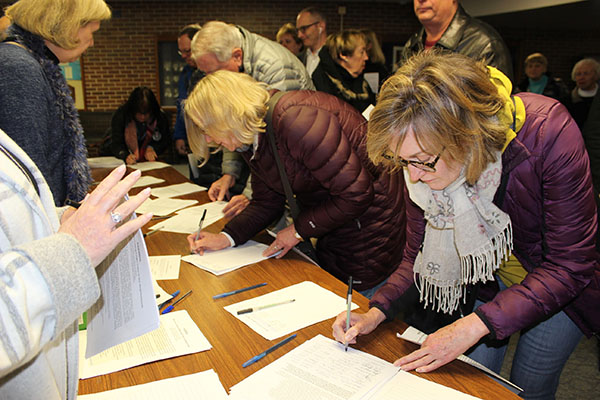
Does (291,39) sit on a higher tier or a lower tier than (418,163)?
higher

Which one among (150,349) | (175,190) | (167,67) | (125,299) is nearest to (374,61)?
(175,190)

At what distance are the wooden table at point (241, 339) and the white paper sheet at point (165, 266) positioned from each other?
31 millimetres

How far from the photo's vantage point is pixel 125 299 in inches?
35.4

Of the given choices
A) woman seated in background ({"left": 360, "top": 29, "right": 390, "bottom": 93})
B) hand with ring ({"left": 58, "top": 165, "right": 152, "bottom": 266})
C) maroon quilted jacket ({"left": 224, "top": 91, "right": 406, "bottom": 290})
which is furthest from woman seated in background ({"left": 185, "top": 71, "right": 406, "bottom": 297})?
woman seated in background ({"left": 360, "top": 29, "right": 390, "bottom": 93})

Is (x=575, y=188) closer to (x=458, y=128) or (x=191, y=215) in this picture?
(x=458, y=128)

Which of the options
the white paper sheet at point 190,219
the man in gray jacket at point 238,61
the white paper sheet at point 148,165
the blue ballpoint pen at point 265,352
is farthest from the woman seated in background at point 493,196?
the white paper sheet at point 148,165

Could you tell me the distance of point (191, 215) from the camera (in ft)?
7.50

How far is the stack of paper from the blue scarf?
1.31m

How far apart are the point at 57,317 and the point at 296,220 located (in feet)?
3.95

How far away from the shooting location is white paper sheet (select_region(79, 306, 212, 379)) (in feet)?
3.51

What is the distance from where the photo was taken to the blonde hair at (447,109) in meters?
1.03

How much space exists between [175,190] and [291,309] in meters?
1.72

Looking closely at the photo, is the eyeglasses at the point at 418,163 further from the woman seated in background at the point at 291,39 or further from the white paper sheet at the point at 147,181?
the woman seated in background at the point at 291,39

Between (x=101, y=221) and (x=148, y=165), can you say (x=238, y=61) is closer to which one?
(x=148, y=165)
